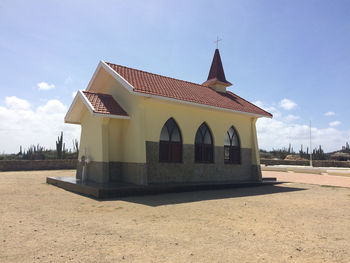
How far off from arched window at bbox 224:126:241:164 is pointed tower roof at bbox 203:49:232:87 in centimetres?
418

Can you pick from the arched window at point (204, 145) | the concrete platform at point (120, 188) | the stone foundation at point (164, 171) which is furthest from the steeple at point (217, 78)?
the concrete platform at point (120, 188)

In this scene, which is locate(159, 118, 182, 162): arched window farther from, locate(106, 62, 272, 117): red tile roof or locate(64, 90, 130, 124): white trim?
locate(64, 90, 130, 124): white trim

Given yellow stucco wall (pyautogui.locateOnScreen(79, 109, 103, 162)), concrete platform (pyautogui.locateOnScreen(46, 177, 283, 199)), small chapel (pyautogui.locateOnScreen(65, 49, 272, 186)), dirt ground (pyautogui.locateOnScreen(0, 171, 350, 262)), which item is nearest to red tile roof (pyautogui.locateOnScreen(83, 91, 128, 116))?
small chapel (pyautogui.locateOnScreen(65, 49, 272, 186))

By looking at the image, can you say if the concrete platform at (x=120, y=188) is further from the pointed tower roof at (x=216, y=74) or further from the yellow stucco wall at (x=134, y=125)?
the pointed tower roof at (x=216, y=74)

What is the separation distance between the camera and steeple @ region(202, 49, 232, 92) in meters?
18.4

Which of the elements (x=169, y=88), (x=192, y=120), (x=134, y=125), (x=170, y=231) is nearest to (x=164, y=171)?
(x=134, y=125)

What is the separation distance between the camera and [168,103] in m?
12.7

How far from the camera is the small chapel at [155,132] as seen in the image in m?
11.9

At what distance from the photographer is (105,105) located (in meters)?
12.2

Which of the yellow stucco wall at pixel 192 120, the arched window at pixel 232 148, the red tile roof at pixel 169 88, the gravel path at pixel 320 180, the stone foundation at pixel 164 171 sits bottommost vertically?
the gravel path at pixel 320 180

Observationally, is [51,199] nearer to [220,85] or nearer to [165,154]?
[165,154]

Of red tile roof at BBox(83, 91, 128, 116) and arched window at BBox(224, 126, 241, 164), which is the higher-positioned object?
red tile roof at BBox(83, 91, 128, 116)

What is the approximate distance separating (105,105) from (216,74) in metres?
9.25

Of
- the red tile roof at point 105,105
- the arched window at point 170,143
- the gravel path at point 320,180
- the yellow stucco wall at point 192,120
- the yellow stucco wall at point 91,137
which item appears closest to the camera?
the red tile roof at point 105,105
